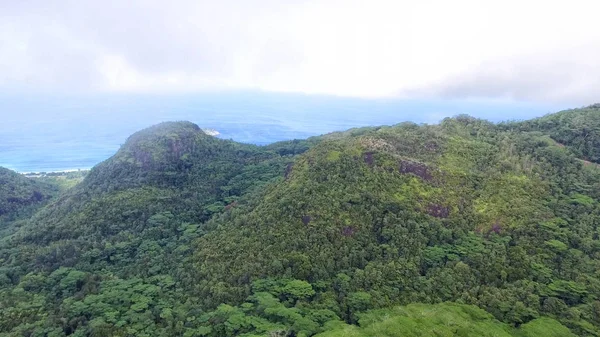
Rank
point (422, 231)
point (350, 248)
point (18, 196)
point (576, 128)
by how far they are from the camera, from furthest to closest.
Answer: point (18, 196) < point (576, 128) < point (422, 231) < point (350, 248)

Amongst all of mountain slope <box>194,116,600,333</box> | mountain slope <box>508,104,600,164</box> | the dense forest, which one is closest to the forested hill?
the dense forest

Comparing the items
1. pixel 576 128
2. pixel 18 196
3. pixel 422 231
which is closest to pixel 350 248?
pixel 422 231

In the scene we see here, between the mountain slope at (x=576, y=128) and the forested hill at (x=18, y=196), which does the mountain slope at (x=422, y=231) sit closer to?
the mountain slope at (x=576, y=128)

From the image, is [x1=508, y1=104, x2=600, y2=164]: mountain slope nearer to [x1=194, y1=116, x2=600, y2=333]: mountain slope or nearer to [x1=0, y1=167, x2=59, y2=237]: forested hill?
[x1=194, y1=116, x2=600, y2=333]: mountain slope

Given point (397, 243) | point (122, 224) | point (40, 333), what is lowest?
point (40, 333)

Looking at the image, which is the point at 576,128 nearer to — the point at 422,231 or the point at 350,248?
the point at 422,231

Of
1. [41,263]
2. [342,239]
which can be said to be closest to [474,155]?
[342,239]

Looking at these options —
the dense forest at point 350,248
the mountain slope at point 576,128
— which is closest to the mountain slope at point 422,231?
the dense forest at point 350,248

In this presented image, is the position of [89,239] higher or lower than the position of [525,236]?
lower

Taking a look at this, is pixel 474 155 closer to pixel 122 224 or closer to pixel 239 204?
pixel 239 204
